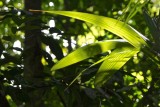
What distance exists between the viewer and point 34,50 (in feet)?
5.23

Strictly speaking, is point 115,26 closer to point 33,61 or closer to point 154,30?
point 154,30

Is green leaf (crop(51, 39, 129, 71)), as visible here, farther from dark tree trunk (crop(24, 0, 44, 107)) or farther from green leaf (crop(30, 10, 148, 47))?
dark tree trunk (crop(24, 0, 44, 107))

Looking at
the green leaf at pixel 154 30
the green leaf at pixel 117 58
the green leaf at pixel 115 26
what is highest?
the green leaf at pixel 115 26

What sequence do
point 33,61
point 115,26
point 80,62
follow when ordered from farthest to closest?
point 33,61
point 80,62
point 115,26

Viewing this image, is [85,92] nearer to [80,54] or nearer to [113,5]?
[80,54]

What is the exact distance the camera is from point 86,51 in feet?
2.49

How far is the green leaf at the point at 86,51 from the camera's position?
749mm

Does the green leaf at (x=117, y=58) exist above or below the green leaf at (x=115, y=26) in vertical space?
below

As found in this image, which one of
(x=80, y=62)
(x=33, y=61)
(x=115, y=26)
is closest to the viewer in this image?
(x=115, y=26)

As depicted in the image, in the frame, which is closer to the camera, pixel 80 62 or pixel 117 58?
pixel 117 58

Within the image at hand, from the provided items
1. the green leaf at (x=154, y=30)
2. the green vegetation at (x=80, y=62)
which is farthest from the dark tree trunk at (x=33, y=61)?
the green leaf at (x=154, y=30)

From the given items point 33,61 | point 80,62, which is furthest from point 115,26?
point 33,61

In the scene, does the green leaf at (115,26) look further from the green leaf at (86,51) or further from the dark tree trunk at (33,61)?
the dark tree trunk at (33,61)

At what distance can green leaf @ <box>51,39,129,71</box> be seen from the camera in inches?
29.5
